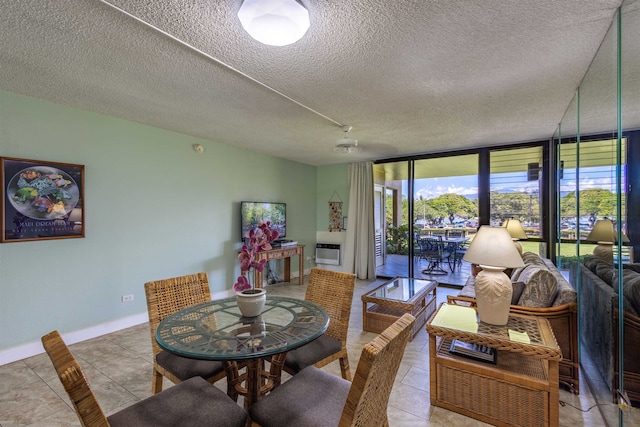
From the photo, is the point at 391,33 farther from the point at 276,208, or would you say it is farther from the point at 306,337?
the point at 276,208

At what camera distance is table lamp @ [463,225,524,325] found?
77.2 inches

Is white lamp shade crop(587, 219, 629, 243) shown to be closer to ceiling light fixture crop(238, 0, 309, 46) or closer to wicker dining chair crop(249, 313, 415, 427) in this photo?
wicker dining chair crop(249, 313, 415, 427)

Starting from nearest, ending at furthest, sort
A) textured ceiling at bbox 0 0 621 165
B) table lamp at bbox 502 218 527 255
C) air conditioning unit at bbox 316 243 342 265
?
textured ceiling at bbox 0 0 621 165
table lamp at bbox 502 218 527 255
air conditioning unit at bbox 316 243 342 265

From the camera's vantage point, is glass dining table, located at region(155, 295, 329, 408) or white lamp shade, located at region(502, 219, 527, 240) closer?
glass dining table, located at region(155, 295, 329, 408)

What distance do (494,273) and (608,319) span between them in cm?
63

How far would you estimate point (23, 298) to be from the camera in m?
2.66

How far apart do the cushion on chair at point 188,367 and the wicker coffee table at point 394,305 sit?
1.90m

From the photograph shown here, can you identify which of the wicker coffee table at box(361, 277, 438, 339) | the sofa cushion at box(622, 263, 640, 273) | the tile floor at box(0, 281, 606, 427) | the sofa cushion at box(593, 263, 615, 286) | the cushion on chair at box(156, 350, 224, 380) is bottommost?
the tile floor at box(0, 281, 606, 427)

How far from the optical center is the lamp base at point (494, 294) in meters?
1.97

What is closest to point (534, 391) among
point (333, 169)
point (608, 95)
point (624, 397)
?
point (624, 397)

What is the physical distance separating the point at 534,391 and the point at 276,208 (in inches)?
167

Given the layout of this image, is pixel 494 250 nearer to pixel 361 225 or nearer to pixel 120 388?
pixel 120 388

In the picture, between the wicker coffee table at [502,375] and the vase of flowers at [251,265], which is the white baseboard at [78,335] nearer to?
the vase of flowers at [251,265]

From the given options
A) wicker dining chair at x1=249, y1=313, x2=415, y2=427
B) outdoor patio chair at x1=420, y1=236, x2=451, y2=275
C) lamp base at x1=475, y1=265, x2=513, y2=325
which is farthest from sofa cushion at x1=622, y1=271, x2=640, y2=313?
outdoor patio chair at x1=420, y1=236, x2=451, y2=275
